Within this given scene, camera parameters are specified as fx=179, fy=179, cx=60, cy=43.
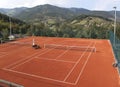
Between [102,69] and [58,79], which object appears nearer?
[58,79]

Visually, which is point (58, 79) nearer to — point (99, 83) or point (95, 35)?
point (99, 83)

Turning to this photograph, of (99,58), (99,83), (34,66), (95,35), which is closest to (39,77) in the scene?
(34,66)

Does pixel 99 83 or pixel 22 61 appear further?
pixel 22 61

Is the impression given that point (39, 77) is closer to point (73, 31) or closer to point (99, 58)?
point (99, 58)

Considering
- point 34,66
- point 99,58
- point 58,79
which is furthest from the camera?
point 99,58

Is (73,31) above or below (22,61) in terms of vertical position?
above

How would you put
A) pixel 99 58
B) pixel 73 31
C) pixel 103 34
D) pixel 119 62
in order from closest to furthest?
pixel 119 62 → pixel 99 58 → pixel 103 34 → pixel 73 31

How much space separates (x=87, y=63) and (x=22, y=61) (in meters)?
5.58

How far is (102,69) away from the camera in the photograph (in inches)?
515

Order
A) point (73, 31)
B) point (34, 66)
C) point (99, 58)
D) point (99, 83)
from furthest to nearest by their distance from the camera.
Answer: point (73, 31)
point (99, 58)
point (34, 66)
point (99, 83)

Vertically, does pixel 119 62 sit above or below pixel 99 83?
above

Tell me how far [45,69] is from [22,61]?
3.28 m

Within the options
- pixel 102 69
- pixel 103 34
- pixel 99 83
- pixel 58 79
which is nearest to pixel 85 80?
pixel 99 83

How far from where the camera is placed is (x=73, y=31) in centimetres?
3669
